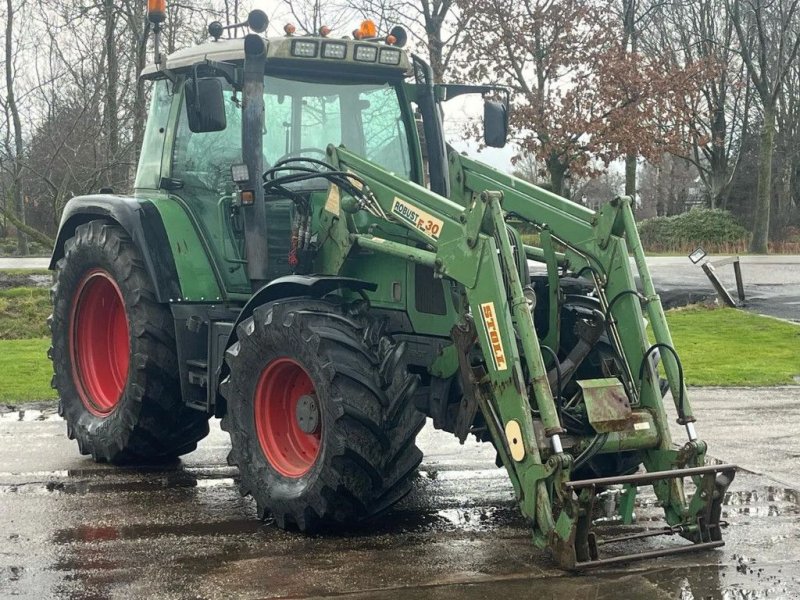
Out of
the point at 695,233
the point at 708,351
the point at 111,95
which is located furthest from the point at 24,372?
the point at 695,233

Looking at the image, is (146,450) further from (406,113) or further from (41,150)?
(41,150)

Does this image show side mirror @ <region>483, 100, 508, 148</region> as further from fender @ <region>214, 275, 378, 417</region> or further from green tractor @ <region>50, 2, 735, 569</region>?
fender @ <region>214, 275, 378, 417</region>

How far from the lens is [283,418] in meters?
6.26

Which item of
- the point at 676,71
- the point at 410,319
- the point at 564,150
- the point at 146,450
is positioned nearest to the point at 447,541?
the point at 410,319

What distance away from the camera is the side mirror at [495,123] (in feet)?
24.9

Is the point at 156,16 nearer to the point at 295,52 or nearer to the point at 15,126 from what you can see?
the point at 295,52

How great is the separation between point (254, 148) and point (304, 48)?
751 mm

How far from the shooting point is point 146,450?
7559mm

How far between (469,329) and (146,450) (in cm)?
311

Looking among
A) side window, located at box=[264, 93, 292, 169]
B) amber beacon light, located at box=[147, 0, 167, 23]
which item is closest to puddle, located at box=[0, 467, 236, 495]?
side window, located at box=[264, 93, 292, 169]

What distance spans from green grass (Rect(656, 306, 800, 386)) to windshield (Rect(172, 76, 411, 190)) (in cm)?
587

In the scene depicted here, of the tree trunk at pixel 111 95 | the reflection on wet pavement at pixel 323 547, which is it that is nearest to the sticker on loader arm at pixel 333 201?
the reflection on wet pavement at pixel 323 547

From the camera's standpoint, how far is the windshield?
699 centimetres

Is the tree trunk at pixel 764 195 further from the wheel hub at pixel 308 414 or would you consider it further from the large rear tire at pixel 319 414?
the wheel hub at pixel 308 414
